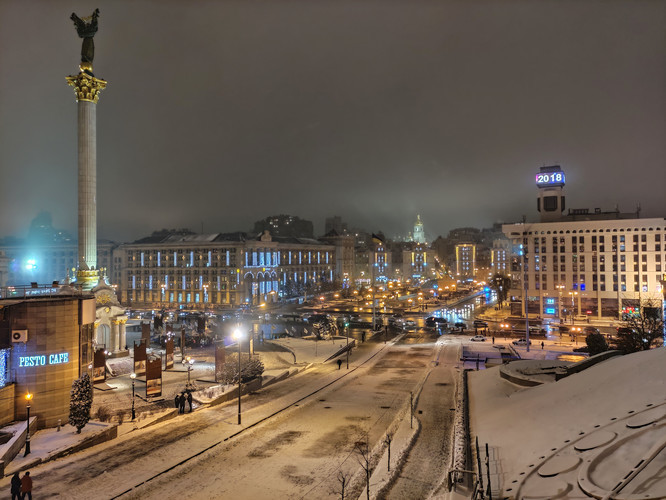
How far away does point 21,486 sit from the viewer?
1695cm

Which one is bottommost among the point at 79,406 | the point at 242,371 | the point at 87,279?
the point at 242,371

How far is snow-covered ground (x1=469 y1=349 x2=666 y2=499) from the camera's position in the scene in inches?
510

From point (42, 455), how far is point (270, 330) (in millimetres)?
56148

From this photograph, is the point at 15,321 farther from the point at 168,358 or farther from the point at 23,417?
the point at 168,358

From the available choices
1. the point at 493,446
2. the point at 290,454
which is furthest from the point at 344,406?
the point at 493,446

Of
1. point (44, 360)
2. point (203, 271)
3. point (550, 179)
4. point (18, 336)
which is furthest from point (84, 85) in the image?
point (550, 179)

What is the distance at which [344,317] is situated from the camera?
290 feet

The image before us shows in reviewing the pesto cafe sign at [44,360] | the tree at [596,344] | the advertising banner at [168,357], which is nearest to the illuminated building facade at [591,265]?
the tree at [596,344]

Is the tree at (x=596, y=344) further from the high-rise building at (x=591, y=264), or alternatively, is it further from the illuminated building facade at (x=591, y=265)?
the high-rise building at (x=591, y=264)

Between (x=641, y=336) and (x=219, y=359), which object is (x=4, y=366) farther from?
(x=641, y=336)

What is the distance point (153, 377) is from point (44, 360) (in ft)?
24.9

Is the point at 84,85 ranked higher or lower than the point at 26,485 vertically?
higher

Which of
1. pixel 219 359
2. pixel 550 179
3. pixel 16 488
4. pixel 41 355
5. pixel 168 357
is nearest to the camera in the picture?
pixel 16 488

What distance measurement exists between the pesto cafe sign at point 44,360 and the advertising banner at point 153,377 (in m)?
5.87
